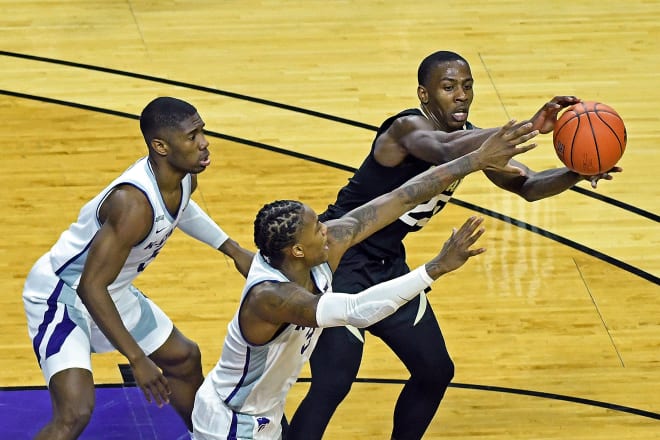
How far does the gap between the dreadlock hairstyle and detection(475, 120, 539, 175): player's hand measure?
76 centimetres

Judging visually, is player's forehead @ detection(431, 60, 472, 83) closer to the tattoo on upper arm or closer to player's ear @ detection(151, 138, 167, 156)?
the tattoo on upper arm

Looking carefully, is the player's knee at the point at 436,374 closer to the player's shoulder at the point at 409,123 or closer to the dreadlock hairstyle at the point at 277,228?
the player's shoulder at the point at 409,123

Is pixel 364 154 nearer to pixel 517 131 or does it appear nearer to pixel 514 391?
pixel 514 391

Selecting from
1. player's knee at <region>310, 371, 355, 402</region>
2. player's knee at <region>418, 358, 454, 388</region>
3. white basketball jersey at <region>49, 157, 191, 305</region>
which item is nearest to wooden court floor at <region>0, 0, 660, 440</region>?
player's knee at <region>418, 358, 454, 388</region>

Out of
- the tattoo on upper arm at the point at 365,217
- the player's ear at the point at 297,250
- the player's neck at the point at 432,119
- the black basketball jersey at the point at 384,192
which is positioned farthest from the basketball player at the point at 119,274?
the player's neck at the point at 432,119

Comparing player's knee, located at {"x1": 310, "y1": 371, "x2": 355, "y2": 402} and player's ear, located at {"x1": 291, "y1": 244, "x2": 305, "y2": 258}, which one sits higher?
player's ear, located at {"x1": 291, "y1": 244, "x2": 305, "y2": 258}

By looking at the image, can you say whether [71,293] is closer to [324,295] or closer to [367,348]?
[324,295]

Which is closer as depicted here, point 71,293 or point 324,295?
point 324,295

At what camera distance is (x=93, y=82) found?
1003 centimetres

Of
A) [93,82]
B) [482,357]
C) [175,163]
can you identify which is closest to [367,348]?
[482,357]

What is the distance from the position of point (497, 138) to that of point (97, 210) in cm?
159

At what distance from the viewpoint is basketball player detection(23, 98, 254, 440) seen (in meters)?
5.10


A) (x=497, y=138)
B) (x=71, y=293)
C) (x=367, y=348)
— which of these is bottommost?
(x=367, y=348)

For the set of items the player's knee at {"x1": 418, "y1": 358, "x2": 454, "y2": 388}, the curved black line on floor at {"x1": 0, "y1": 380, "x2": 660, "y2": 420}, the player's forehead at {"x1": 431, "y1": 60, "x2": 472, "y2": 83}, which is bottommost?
the curved black line on floor at {"x1": 0, "y1": 380, "x2": 660, "y2": 420}
